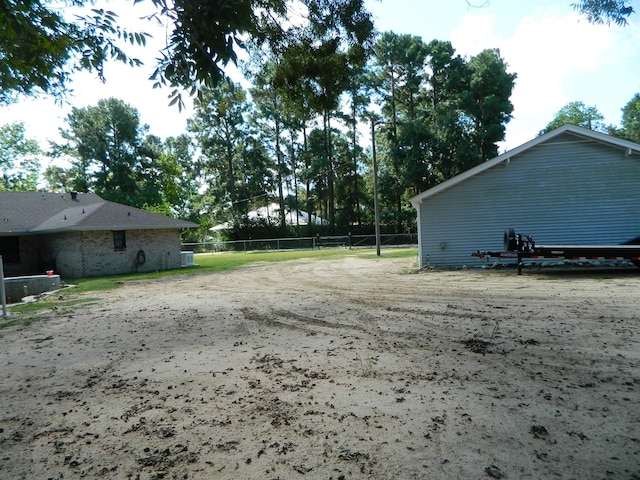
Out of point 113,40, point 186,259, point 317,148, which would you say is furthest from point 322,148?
point 113,40

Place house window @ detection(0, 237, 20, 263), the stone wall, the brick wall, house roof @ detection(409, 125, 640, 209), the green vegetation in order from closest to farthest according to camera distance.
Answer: house roof @ detection(409, 125, 640, 209) → the green vegetation → the brick wall → the stone wall → house window @ detection(0, 237, 20, 263)

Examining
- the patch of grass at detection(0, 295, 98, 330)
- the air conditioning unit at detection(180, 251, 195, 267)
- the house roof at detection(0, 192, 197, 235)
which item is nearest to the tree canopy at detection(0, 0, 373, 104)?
the patch of grass at detection(0, 295, 98, 330)

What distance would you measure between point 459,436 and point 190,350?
405cm

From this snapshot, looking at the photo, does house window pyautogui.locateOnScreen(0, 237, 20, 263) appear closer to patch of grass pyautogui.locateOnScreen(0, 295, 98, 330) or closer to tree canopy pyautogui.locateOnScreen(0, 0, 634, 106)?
patch of grass pyautogui.locateOnScreen(0, 295, 98, 330)

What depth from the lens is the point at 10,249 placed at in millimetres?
20844

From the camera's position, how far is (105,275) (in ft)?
65.7

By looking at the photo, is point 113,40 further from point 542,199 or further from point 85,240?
point 85,240

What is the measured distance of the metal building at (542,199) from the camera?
14.1 m

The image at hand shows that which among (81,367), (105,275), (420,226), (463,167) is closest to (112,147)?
(105,275)

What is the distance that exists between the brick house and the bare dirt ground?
13.1 metres

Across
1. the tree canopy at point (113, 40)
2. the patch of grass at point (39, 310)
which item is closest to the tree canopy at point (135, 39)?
the tree canopy at point (113, 40)

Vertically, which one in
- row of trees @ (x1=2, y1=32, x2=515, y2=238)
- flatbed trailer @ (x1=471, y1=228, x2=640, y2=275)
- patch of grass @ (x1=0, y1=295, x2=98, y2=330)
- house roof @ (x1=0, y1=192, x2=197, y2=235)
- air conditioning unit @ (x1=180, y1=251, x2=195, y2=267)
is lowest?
patch of grass @ (x1=0, y1=295, x2=98, y2=330)

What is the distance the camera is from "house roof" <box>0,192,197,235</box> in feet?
64.7

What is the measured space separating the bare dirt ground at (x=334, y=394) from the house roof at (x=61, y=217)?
1308 cm
